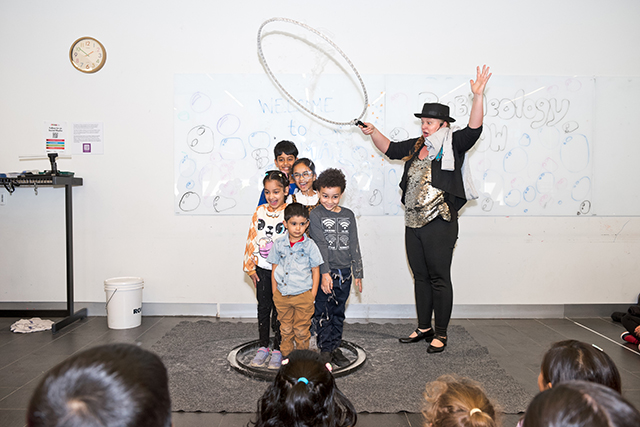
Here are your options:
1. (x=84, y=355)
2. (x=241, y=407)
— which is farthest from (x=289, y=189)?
(x=84, y=355)

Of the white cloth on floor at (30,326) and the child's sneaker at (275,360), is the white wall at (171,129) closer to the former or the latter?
the white cloth on floor at (30,326)

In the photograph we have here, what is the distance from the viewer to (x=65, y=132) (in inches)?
142

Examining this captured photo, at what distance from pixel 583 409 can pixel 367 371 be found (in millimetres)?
1992

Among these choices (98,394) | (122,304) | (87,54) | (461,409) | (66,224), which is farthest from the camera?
(87,54)

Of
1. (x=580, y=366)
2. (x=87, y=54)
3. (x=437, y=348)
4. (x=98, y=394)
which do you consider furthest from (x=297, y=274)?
(x=87, y=54)

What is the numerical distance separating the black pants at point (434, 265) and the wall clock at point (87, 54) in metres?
2.84

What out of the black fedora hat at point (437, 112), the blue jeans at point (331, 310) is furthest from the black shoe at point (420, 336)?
the black fedora hat at point (437, 112)

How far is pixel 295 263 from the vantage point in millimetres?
2340

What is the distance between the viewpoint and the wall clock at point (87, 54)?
3.58 m

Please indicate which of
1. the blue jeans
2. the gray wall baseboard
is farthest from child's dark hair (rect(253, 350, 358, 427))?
the gray wall baseboard

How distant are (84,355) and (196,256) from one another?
10.4ft

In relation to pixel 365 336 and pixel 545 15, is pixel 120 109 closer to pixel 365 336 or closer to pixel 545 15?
pixel 365 336

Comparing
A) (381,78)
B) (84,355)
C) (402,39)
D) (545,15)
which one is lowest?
(84,355)

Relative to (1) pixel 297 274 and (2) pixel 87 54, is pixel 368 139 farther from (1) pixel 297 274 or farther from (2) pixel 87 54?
(2) pixel 87 54
